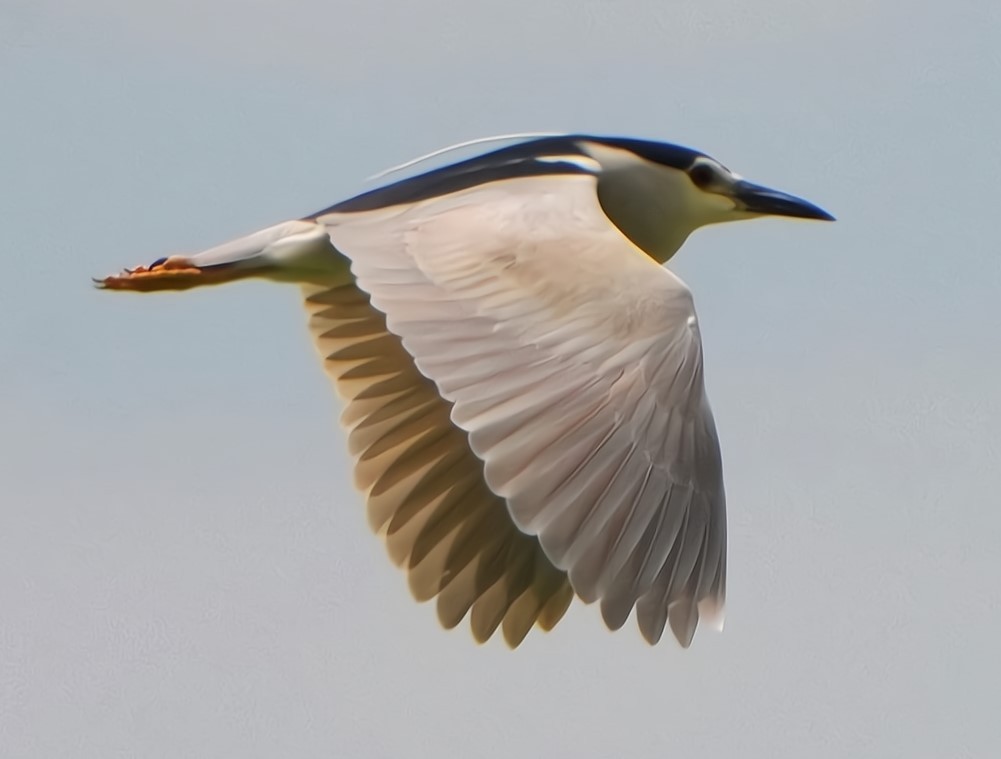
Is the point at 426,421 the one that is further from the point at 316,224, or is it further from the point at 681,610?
the point at 681,610

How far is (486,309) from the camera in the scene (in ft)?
17.2

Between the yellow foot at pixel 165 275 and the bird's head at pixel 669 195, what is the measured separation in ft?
4.17

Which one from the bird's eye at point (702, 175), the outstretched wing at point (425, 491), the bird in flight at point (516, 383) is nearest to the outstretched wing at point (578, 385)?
the bird in flight at point (516, 383)

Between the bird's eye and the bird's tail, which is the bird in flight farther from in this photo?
the bird's eye

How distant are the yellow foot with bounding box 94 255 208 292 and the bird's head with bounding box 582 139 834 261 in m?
1.27

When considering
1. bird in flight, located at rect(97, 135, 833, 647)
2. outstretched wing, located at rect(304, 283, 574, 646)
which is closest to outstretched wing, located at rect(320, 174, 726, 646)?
bird in flight, located at rect(97, 135, 833, 647)

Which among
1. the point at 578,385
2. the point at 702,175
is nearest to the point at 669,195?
the point at 702,175

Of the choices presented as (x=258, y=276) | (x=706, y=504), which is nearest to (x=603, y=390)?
(x=706, y=504)

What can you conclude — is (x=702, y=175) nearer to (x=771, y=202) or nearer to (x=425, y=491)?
(x=771, y=202)

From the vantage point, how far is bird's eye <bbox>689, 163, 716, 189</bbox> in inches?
281

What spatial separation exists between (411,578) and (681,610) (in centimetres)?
107

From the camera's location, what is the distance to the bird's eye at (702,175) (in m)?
7.14

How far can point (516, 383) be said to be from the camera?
498 cm

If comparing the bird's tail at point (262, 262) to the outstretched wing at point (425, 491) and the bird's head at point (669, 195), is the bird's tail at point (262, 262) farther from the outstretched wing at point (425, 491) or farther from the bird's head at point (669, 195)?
the bird's head at point (669, 195)
